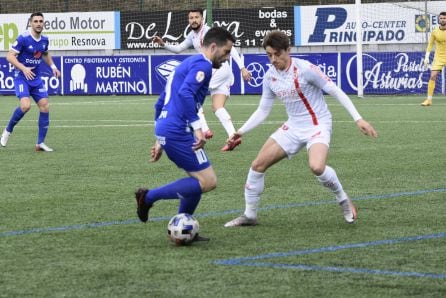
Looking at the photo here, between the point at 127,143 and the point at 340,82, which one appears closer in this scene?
the point at 127,143

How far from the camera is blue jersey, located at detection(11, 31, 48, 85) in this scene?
1633 cm

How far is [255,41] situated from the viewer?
38.8 metres

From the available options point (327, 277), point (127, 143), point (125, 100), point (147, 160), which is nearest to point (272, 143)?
point (327, 277)

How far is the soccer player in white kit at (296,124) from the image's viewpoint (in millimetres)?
8758

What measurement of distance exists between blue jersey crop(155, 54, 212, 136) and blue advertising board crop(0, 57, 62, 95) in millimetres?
28611

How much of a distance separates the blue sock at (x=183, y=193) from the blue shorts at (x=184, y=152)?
110 mm

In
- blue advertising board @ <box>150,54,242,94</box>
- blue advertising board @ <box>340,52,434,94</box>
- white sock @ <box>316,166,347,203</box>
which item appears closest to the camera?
white sock @ <box>316,166,347,203</box>

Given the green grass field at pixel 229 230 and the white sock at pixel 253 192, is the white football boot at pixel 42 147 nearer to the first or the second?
the green grass field at pixel 229 230

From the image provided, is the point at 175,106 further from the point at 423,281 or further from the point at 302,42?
the point at 302,42

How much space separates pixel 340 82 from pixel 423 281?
26604mm

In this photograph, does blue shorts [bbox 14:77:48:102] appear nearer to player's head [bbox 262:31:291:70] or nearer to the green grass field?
the green grass field

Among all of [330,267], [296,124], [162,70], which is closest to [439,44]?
[162,70]

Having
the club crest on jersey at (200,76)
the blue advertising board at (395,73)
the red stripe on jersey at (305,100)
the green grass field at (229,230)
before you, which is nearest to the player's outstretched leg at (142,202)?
the green grass field at (229,230)

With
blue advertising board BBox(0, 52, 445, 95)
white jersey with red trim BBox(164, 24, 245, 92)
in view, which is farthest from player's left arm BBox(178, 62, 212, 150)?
blue advertising board BBox(0, 52, 445, 95)
